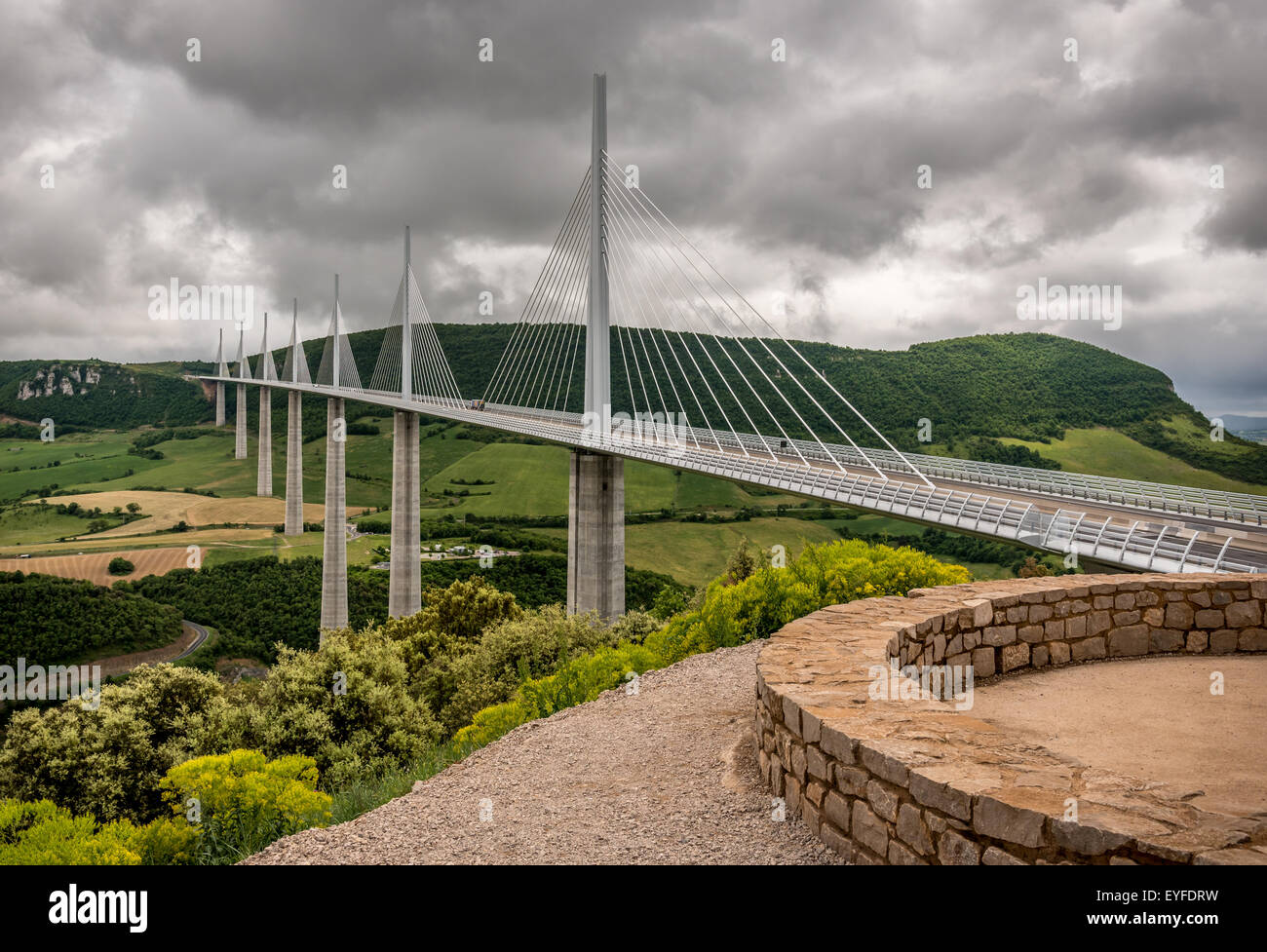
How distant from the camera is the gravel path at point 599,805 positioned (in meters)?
4.61

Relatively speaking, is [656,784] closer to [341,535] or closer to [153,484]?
[341,535]

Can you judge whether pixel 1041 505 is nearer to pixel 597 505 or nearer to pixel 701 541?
pixel 597 505

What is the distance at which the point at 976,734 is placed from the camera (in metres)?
4.14

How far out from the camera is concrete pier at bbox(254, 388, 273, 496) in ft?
243

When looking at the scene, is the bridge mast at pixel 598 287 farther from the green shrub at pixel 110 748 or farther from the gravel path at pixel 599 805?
the gravel path at pixel 599 805

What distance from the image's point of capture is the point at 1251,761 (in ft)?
15.6

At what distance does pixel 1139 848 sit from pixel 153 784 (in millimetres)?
17634

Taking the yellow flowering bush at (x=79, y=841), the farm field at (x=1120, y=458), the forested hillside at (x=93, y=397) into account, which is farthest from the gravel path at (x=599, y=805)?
the forested hillside at (x=93, y=397)

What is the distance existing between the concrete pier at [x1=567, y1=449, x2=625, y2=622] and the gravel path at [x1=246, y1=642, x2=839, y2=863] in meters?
21.9

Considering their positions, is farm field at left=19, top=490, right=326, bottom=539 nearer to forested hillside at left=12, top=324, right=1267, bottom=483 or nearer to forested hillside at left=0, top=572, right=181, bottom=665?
forested hillside at left=12, top=324, right=1267, bottom=483

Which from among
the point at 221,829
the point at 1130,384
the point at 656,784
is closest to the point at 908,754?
the point at 656,784

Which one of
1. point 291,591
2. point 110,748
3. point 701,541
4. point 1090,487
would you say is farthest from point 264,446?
point 1090,487

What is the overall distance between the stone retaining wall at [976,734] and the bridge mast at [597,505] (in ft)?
72.9

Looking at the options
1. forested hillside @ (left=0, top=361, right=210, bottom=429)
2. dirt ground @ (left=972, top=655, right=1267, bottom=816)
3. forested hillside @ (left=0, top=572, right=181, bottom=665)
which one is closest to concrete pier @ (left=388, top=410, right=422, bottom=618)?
forested hillside @ (left=0, top=572, right=181, bottom=665)
